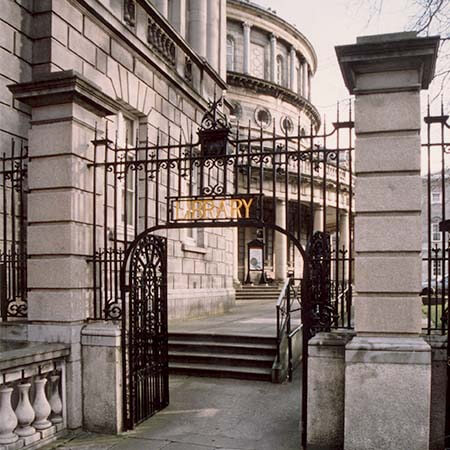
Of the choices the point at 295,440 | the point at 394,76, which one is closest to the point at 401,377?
the point at 295,440

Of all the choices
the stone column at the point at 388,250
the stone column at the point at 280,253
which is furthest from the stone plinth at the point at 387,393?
the stone column at the point at 280,253

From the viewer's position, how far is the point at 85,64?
10773 millimetres

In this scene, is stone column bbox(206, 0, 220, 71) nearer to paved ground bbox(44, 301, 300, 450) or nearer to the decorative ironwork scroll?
paved ground bbox(44, 301, 300, 450)

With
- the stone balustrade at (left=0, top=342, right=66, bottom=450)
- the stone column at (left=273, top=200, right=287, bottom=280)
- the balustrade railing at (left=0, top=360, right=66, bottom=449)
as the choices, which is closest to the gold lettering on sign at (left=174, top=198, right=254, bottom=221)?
the stone balustrade at (left=0, top=342, right=66, bottom=450)

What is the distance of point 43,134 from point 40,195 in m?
0.76

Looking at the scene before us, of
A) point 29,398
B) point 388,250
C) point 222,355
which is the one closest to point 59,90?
point 29,398

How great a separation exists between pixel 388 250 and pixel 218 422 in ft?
10.8

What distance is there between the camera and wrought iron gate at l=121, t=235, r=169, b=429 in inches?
274

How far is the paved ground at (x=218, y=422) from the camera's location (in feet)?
21.2

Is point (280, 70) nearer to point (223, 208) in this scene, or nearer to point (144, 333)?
point (223, 208)

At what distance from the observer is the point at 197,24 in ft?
57.3

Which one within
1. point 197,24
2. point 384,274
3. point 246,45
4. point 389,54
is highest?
point 246,45

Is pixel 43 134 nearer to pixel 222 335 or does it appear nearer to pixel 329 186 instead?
pixel 222 335

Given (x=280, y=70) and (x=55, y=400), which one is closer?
(x=55, y=400)
